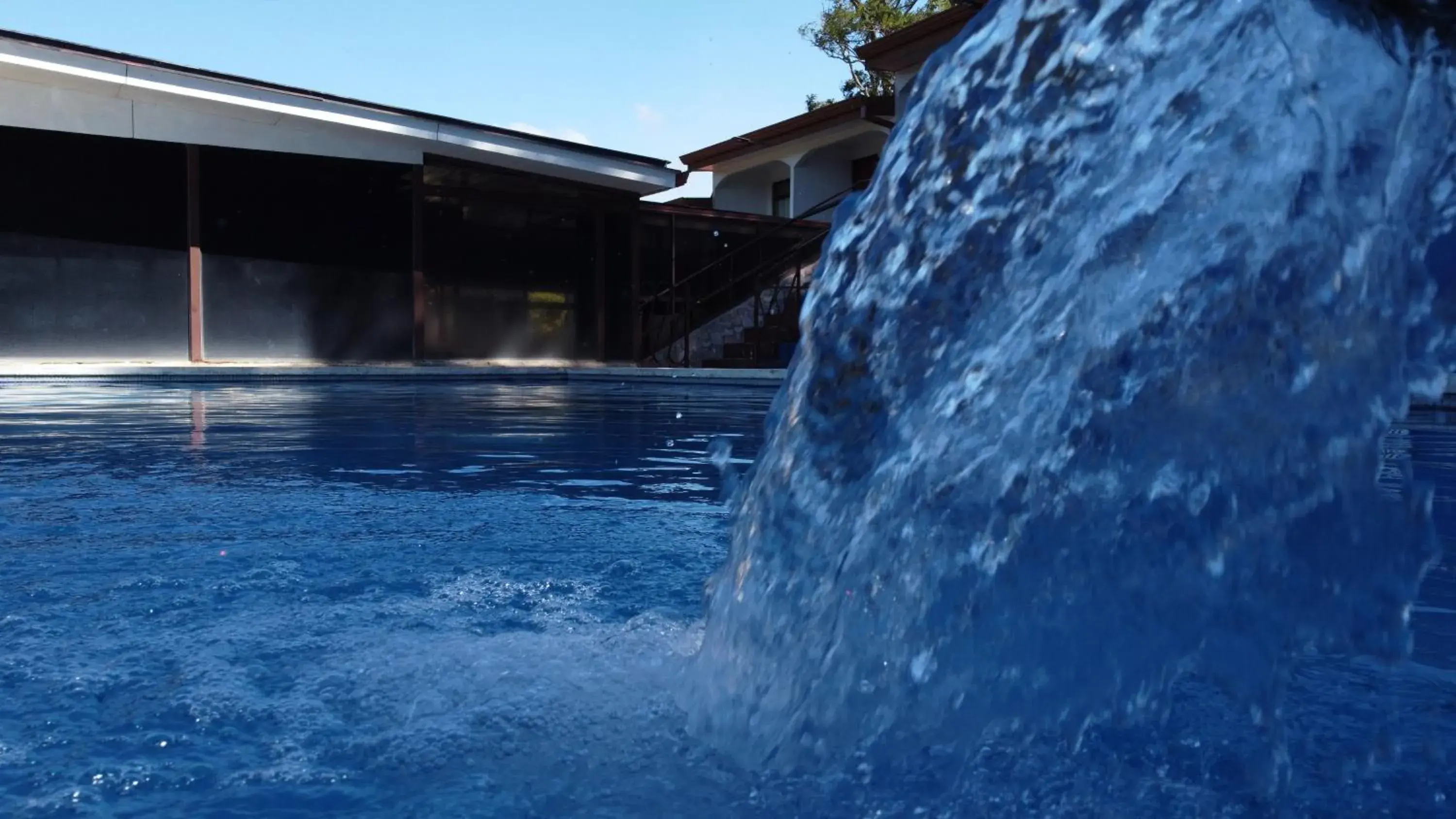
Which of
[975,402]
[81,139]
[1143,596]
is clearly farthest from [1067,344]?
[81,139]

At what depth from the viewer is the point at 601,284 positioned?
1756cm

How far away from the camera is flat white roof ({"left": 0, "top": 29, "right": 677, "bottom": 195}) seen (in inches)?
492

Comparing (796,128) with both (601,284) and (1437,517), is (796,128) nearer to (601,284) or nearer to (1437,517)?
(601,284)

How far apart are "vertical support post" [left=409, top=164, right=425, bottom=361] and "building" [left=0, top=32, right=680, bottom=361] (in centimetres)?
Result: 3

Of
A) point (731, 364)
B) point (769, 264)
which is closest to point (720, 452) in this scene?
point (731, 364)

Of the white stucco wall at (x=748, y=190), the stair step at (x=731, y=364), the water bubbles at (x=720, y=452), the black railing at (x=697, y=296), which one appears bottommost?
the water bubbles at (x=720, y=452)

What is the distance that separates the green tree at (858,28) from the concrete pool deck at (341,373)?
39.8 feet

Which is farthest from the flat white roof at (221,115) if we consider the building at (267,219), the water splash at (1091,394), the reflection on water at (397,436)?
the water splash at (1091,394)

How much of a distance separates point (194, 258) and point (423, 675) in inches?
540

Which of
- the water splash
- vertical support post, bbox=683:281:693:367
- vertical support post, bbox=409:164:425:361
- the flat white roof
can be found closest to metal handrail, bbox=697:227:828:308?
vertical support post, bbox=683:281:693:367

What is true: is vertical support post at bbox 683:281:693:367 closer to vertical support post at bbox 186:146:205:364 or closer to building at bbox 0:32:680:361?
building at bbox 0:32:680:361

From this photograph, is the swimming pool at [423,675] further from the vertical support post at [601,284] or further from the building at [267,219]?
the vertical support post at [601,284]

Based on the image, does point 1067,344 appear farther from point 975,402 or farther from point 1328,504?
point 1328,504

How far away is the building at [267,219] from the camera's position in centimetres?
1303
